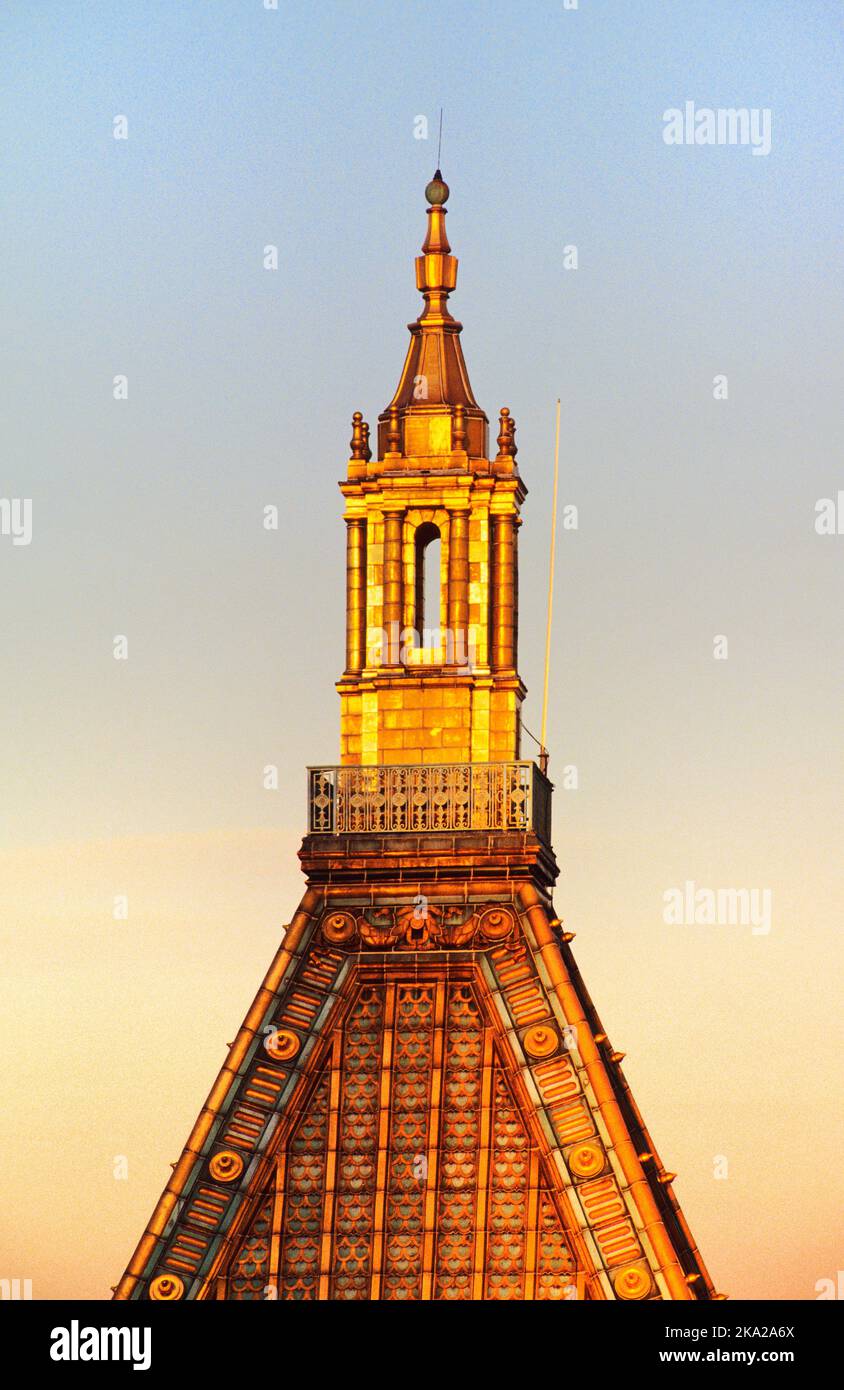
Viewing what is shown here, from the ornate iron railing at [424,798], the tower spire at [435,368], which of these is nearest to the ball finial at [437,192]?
the tower spire at [435,368]

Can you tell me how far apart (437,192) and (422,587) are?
850 centimetres

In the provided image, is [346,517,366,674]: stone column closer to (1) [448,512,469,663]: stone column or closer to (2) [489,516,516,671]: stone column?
(1) [448,512,469,663]: stone column

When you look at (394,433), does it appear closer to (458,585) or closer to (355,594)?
(355,594)

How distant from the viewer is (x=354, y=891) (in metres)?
110

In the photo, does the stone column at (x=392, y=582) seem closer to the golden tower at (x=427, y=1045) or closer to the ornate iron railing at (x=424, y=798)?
the golden tower at (x=427, y=1045)

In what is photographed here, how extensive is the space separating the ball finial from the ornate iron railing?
1273 cm

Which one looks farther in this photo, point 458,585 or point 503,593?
point 503,593

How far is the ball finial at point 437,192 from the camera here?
381ft

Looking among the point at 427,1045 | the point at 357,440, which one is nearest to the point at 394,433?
the point at 357,440

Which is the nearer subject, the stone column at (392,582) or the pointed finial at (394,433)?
the stone column at (392,582)

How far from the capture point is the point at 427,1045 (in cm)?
10925

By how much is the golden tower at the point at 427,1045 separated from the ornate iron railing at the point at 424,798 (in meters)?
0.04

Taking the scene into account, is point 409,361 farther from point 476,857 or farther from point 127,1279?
point 127,1279
